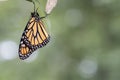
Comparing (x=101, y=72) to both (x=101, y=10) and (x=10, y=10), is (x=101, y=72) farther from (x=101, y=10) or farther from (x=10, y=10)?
(x=10, y=10)

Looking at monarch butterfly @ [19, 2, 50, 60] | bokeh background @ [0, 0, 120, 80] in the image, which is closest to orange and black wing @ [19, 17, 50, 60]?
monarch butterfly @ [19, 2, 50, 60]

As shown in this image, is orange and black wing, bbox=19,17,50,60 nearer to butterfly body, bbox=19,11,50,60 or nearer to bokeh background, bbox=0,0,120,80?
butterfly body, bbox=19,11,50,60

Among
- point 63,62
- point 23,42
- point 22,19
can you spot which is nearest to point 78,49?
point 63,62

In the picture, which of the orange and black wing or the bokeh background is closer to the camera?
the orange and black wing

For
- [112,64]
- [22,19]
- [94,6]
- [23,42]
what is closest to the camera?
[23,42]

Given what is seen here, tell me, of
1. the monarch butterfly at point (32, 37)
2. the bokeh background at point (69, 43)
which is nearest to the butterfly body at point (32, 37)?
the monarch butterfly at point (32, 37)

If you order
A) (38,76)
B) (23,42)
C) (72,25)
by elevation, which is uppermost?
(23,42)

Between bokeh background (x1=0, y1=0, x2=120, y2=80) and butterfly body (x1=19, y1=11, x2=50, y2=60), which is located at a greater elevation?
butterfly body (x1=19, y1=11, x2=50, y2=60)
